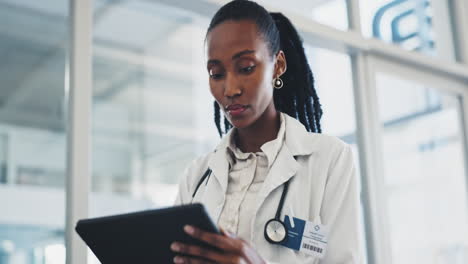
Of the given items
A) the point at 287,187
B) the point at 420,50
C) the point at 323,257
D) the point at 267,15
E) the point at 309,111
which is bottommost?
the point at 323,257

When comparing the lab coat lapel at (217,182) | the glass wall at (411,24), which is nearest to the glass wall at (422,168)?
the glass wall at (411,24)

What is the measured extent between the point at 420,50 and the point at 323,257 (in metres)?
1.83

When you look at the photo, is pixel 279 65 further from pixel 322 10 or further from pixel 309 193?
pixel 322 10

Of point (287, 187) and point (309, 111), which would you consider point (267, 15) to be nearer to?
point (309, 111)

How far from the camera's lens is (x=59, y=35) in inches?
234

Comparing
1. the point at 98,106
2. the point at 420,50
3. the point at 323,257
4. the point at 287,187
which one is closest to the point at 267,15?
the point at 287,187

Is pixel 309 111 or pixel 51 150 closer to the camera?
pixel 309 111

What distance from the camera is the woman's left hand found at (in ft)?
3.18

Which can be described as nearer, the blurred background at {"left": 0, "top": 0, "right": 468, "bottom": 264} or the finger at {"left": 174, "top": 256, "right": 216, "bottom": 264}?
the finger at {"left": 174, "top": 256, "right": 216, "bottom": 264}

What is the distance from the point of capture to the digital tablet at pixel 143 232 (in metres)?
0.95

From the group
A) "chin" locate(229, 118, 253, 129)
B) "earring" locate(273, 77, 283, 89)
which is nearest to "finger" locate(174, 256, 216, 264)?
"chin" locate(229, 118, 253, 129)

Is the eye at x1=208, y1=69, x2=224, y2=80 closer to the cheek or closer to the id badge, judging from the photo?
the cheek

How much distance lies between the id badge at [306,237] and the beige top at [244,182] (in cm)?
9

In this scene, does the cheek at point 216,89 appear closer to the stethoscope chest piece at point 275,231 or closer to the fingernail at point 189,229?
the stethoscope chest piece at point 275,231
